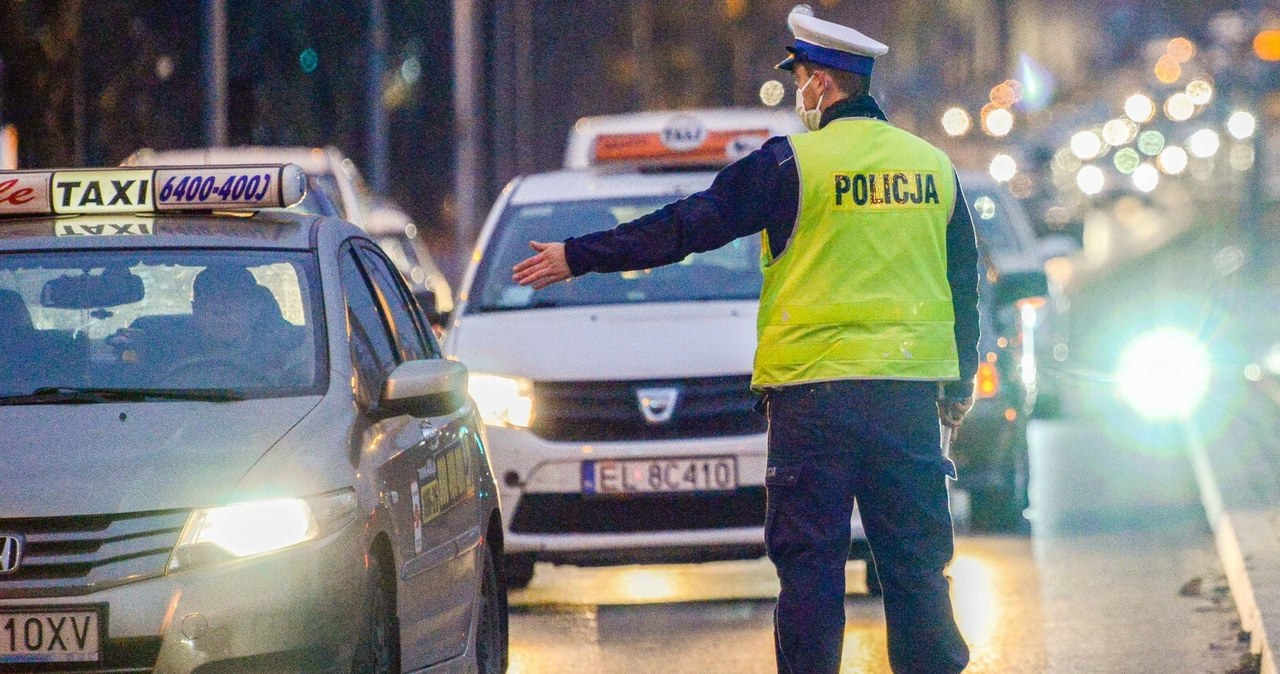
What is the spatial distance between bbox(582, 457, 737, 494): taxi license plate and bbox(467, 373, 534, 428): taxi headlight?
0.35 metres

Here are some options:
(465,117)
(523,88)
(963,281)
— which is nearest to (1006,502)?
(963,281)

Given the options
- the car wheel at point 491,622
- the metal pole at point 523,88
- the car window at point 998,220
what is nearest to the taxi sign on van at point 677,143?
the car window at point 998,220

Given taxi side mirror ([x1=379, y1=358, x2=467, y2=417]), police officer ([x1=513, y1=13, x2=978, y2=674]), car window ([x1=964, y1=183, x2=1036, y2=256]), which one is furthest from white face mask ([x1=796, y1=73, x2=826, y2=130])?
car window ([x1=964, y1=183, x2=1036, y2=256])

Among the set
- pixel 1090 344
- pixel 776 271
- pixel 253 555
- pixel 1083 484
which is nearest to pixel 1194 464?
pixel 1083 484

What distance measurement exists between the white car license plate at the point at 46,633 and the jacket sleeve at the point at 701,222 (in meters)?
1.38

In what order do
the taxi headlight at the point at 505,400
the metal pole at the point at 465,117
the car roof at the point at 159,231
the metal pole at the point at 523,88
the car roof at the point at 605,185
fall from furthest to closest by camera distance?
the metal pole at the point at 523,88 < the metal pole at the point at 465,117 < the car roof at the point at 605,185 < the taxi headlight at the point at 505,400 < the car roof at the point at 159,231

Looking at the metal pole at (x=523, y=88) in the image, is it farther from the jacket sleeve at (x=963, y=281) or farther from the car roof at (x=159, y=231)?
the jacket sleeve at (x=963, y=281)

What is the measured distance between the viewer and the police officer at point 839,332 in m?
5.74

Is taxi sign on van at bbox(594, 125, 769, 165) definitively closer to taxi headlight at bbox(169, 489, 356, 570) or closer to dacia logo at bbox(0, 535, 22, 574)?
taxi headlight at bbox(169, 489, 356, 570)

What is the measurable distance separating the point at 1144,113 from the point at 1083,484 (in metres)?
73.1

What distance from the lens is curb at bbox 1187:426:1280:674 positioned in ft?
26.1

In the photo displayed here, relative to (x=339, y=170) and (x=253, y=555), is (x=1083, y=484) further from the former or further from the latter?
(x=253, y=555)

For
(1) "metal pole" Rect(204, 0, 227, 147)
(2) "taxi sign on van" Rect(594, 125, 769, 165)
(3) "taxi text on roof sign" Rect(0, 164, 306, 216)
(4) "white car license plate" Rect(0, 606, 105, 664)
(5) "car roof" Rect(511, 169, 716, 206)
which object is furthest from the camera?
(1) "metal pole" Rect(204, 0, 227, 147)

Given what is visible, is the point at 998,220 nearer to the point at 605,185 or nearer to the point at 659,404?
the point at 605,185
